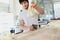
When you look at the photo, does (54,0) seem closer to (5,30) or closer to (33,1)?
(33,1)

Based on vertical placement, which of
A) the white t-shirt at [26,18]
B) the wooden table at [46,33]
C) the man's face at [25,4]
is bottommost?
the wooden table at [46,33]

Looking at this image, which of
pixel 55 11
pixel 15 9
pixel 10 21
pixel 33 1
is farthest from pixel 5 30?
pixel 55 11

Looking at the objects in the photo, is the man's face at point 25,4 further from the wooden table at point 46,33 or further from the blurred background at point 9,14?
the wooden table at point 46,33

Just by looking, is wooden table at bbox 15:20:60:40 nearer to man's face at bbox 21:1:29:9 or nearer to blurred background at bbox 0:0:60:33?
blurred background at bbox 0:0:60:33

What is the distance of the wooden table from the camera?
0.87 metres

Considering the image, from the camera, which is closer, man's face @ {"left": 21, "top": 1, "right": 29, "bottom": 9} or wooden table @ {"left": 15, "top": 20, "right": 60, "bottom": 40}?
wooden table @ {"left": 15, "top": 20, "right": 60, "bottom": 40}

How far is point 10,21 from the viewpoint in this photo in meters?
0.94

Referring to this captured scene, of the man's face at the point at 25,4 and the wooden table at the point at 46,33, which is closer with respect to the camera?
the wooden table at the point at 46,33

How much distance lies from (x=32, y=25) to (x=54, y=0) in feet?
1.01

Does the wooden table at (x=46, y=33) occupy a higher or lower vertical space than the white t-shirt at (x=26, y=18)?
lower

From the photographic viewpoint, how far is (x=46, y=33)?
95 cm

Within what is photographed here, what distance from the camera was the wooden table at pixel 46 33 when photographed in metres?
0.87

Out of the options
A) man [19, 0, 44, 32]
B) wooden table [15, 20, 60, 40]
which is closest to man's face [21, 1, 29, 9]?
man [19, 0, 44, 32]

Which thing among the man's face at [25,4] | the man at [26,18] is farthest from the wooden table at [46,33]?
the man's face at [25,4]
